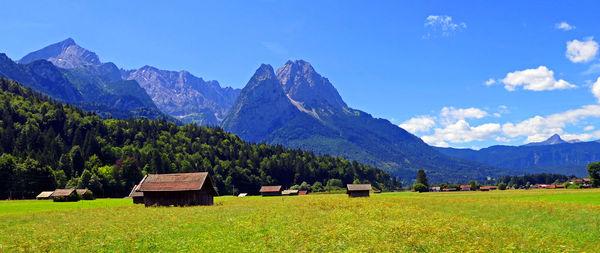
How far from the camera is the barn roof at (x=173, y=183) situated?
6126 cm

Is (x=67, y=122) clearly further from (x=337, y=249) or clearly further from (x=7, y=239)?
(x=337, y=249)

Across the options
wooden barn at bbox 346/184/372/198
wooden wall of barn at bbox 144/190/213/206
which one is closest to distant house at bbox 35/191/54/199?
wooden wall of barn at bbox 144/190/213/206

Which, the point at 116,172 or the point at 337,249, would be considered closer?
the point at 337,249

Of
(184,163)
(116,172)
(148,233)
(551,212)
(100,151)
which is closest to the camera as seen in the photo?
(148,233)

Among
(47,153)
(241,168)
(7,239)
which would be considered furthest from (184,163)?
(7,239)

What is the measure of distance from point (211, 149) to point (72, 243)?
171 metres

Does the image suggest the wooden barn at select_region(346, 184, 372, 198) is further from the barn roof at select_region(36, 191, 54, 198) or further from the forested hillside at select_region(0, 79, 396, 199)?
the barn roof at select_region(36, 191, 54, 198)

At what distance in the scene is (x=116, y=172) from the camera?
115m

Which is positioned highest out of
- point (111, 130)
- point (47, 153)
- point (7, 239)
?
point (111, 130)

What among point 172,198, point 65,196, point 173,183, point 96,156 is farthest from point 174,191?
point 96,156

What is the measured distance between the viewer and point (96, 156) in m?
136

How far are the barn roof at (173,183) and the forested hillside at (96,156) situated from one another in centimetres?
5420

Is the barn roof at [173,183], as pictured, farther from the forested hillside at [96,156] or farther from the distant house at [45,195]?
the forested hillside at [96,156]

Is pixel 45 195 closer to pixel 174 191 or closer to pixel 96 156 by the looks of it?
pixel 96 156
